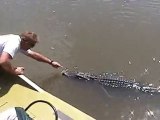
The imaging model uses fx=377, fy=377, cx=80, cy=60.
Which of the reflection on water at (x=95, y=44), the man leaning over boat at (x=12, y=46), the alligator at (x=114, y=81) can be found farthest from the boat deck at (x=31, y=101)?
the alligator at (x=114, y=81)

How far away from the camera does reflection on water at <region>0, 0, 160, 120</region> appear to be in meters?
5.85

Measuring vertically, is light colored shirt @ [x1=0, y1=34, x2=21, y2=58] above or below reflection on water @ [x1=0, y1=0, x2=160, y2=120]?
above

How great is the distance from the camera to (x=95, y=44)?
7.00 m

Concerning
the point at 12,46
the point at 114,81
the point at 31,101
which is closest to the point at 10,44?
the point at 12,46

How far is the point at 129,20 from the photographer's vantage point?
764 centimetres

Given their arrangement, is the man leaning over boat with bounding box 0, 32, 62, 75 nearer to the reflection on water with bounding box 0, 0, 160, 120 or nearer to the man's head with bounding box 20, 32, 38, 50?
the man's head with bounding box 20, 32, 38, 50

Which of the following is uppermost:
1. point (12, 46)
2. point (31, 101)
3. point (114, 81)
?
point (12, 46)

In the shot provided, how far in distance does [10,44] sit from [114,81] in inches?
72.1

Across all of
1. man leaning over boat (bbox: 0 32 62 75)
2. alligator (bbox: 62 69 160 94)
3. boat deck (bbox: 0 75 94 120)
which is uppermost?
man leaning over boat (bbox: 0 32 62 75)

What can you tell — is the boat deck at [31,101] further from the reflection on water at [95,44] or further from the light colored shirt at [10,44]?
the reflection on water at [95,44]

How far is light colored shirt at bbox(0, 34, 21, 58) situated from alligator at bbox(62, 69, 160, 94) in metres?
1.34

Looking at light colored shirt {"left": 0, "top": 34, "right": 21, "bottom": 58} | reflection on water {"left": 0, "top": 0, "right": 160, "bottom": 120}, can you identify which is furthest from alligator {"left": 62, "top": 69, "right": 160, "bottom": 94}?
light colored shirt {"left": 0, "top": 34, "right": 21, "bottom": 58}

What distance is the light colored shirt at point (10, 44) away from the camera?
4988 mm

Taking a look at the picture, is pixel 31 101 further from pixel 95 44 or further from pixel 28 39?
pixel 95 44
